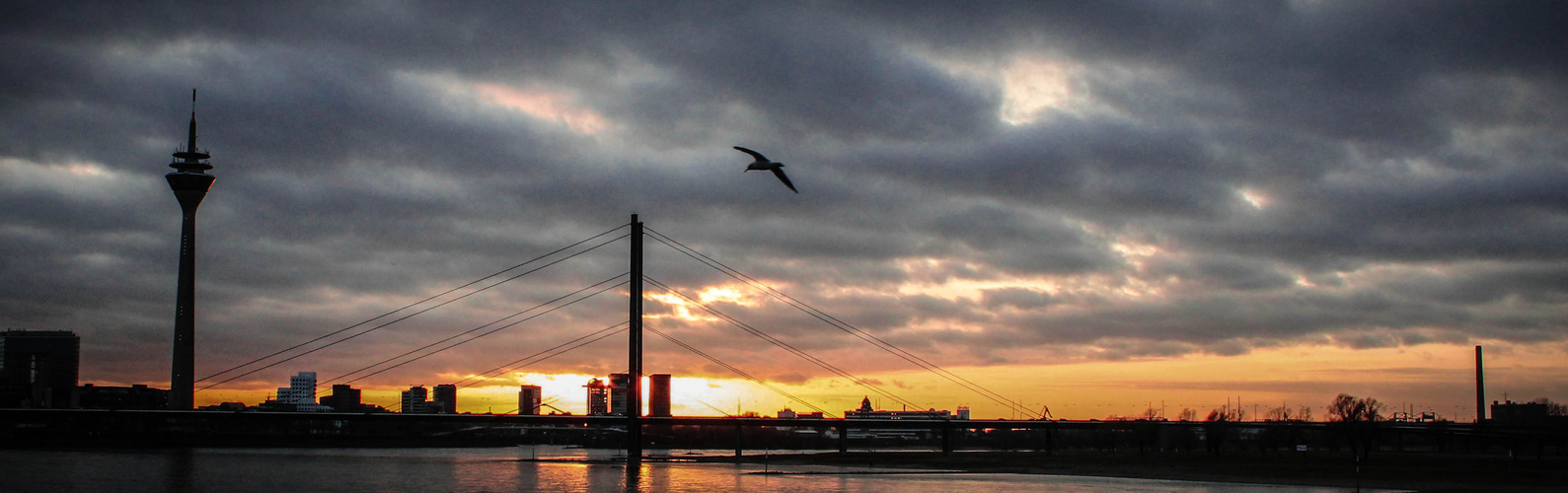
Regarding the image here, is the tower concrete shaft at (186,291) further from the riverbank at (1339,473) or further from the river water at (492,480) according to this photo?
the riverbank at (1339,473)

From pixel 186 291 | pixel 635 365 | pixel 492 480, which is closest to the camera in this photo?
pixel 492 480

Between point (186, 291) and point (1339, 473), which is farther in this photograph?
point (186, 291)

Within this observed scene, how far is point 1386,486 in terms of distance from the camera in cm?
6159

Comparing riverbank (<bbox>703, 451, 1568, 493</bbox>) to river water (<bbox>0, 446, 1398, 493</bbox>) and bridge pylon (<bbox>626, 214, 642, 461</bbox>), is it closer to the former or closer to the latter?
river water (<bbox>0, 446, 1398, 493</bbox>)

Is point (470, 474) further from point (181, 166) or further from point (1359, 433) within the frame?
point (181, 166)

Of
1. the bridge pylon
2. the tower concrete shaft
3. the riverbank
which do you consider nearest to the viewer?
the riverbank

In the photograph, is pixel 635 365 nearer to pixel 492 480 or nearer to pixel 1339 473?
pixel 492 480

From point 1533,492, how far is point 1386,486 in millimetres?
6557

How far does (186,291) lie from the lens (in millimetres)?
167500

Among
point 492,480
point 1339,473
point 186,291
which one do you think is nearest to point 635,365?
point 492,480

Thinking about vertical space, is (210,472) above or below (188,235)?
below

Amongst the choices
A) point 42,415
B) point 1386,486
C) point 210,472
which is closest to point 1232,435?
point 1386,486

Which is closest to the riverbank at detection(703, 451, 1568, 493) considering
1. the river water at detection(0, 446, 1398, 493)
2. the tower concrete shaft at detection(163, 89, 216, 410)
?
the river water at detection(0, 446, 1398, 493)

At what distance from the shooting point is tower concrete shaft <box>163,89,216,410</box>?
166875 mm
